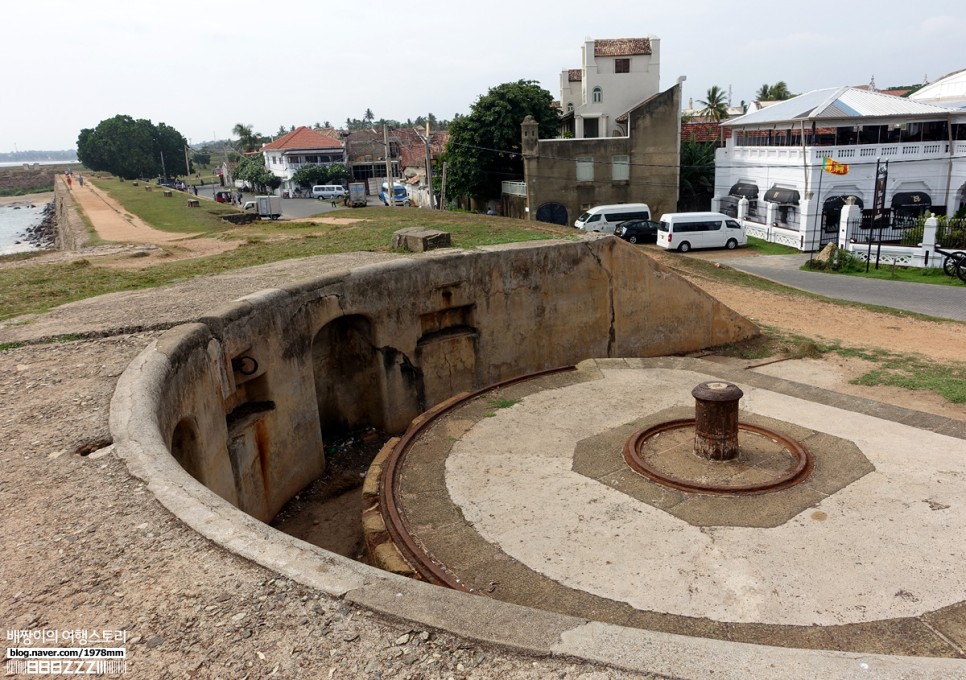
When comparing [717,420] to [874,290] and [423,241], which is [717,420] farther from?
[874,290]

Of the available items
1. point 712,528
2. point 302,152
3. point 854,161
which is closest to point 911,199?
point 854,161

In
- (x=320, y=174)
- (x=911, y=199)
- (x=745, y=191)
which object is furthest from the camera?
(x=320, y=174)

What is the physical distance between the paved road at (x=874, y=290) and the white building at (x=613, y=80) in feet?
47.1

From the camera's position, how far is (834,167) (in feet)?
93.2

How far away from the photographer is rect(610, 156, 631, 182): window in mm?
34500

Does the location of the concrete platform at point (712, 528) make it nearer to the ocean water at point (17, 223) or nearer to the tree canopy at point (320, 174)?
the ocean water at point (17, 223)

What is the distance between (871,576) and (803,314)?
42.3ft

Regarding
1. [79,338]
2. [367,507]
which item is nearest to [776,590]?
[367,507]

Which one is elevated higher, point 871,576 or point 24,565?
point 24,565

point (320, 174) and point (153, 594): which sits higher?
point (320, 174)

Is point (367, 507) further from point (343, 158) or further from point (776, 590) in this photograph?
point (343, 158)

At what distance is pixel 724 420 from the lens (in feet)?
24.2

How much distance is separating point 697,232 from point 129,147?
72.2 meters

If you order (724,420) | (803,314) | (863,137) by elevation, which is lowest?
(803,314)
